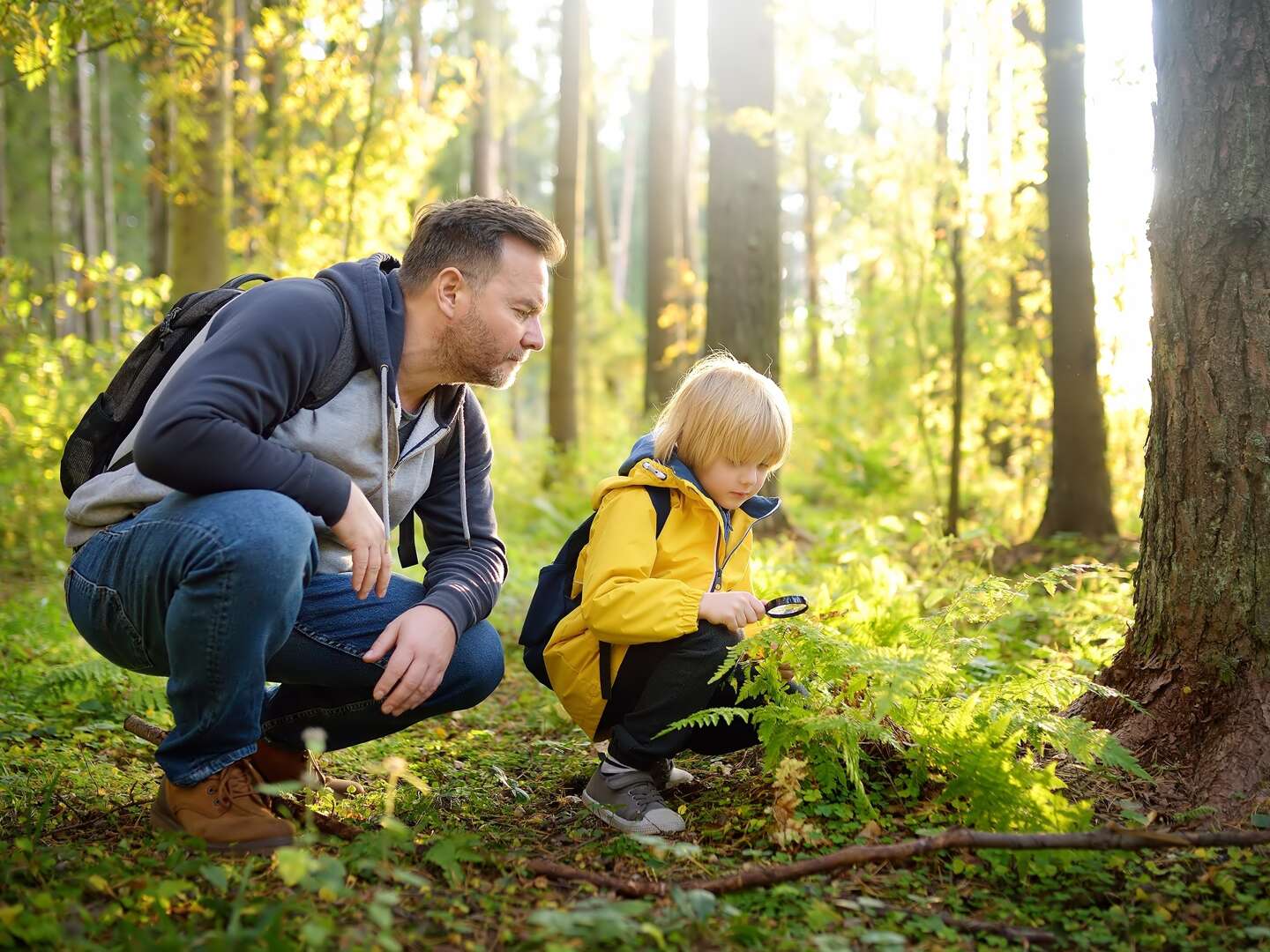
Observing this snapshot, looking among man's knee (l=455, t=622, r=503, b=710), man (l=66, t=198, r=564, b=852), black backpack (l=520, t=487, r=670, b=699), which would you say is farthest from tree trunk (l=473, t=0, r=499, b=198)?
man's knee (l=455, t=622, r=503, b=710)

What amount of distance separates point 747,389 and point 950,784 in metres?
1.28

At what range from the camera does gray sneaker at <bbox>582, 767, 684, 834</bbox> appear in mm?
2771

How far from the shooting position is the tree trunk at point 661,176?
1389 cm

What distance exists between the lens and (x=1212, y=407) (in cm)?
292

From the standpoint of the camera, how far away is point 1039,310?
9.11 meters

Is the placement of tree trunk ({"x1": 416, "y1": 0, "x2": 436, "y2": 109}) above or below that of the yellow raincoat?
above

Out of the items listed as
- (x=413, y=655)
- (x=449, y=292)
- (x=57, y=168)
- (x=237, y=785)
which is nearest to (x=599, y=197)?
(x=57, y=168)

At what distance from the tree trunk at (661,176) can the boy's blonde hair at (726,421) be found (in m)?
10.4

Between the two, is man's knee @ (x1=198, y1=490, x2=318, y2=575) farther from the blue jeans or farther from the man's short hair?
the man's short hair

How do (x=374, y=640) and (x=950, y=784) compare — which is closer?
(x=950, y=784)

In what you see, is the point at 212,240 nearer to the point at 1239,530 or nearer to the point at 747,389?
the point at 747,389

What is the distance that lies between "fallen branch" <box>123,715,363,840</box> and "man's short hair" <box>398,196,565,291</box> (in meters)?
1.51

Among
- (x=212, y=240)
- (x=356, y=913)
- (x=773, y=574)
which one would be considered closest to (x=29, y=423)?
(x=212, y=240)

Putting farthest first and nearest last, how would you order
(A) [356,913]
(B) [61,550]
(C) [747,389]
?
1. (B) [61,550]
2. (C) [747,389]
3. (A) [356,913]
